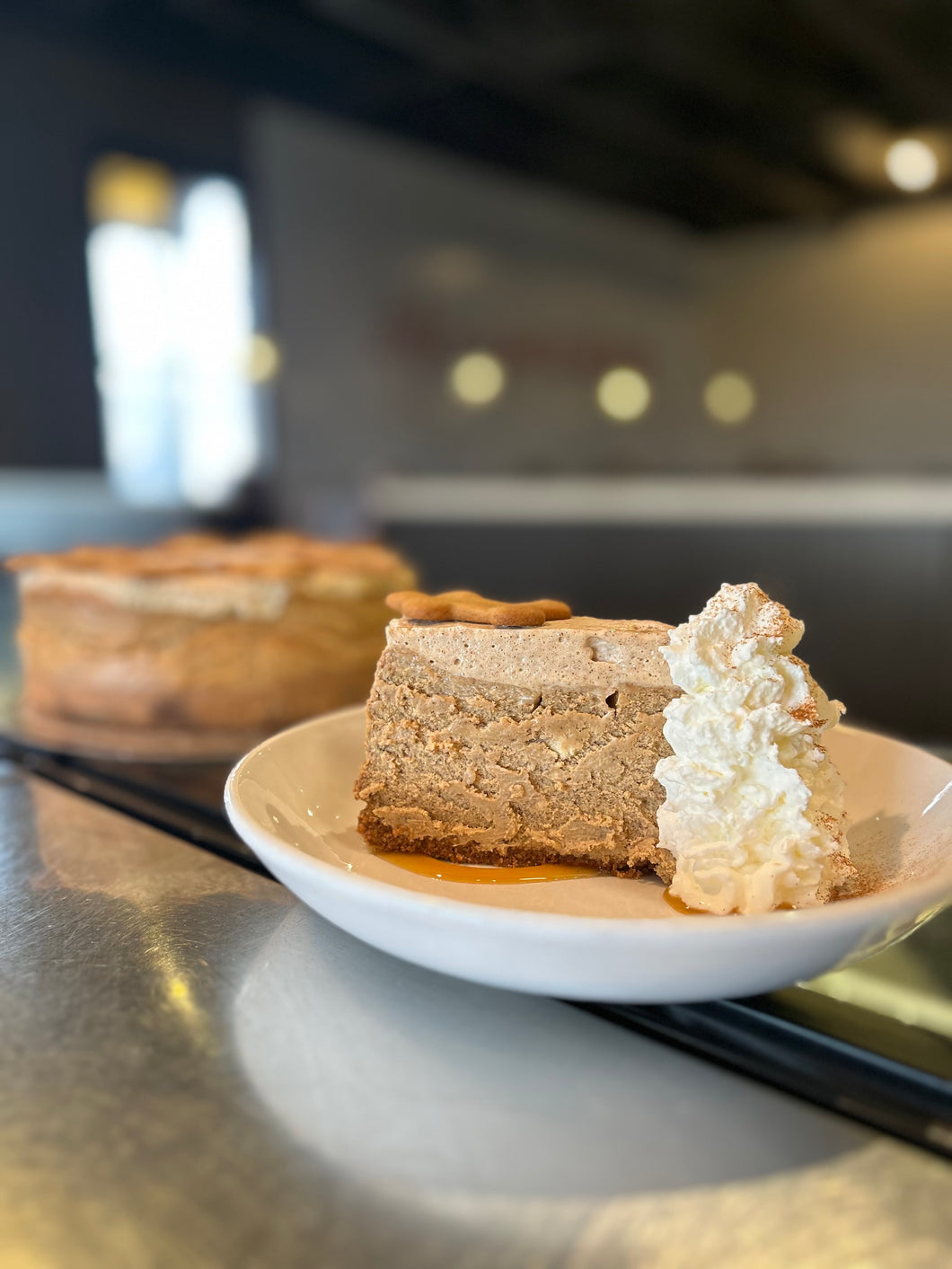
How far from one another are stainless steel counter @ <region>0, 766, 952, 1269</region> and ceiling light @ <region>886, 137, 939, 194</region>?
2942 millimetres

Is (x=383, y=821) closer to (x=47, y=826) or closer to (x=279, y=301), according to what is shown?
(x=47, y=826)

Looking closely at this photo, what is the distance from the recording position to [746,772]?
61 centimetres

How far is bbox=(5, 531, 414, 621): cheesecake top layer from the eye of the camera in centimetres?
125

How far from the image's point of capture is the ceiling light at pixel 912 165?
271 centimetres

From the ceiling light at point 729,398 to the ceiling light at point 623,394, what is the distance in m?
0.23

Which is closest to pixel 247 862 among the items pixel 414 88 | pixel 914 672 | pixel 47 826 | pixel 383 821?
pixel 383 821

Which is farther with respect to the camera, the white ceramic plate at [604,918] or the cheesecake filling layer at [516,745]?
the cheesecake filling layer at [516,745]

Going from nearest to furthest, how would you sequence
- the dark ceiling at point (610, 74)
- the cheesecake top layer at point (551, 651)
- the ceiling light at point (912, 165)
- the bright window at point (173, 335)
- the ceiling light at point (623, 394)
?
the cheesecake top layer at point (551, 651), the dark ceiling at point (610, 74), the ceiling light at point (912, 165), the ceiling light at point (623, 394), the bright window at point (173, 335)

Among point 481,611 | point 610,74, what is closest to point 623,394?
point 610,74

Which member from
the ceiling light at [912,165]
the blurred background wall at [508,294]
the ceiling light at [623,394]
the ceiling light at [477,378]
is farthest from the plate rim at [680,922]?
the ceiling light at [477,378]

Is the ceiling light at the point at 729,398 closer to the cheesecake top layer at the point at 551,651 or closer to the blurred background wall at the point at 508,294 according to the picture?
the blurred background wall at the point at 508,294

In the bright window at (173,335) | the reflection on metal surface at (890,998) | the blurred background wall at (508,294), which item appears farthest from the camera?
the bright window at (173,335)

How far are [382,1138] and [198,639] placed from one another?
0.91 meters

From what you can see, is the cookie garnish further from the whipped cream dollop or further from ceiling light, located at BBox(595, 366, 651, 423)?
ceiling light, located at BBox(595, 366, 651, 423)
